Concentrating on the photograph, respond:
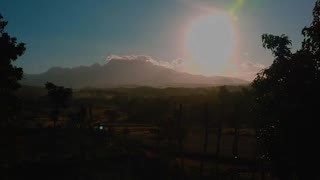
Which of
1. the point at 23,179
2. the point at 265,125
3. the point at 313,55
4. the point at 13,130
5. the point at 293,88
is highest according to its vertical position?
the point at 313,55

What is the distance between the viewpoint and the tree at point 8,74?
29.7 m

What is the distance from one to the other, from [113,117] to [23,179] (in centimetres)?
6733

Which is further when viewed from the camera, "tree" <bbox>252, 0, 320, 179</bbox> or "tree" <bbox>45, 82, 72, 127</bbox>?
"tree" <bbox>45, 82, 72, 127</bbox>

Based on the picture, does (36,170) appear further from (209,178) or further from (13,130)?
(209,178)

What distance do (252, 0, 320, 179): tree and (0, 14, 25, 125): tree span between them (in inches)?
700

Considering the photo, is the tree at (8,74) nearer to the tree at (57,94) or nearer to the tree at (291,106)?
the tree at (291,106)

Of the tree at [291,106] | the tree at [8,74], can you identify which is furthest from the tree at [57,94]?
the tree at [291,106]

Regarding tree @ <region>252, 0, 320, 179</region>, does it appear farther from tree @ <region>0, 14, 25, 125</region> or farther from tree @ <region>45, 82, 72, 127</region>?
tree @ <region>45, 82, 72, 127</region>

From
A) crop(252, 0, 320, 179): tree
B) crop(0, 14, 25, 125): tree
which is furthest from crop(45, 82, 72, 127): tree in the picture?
crop(252, 0, 320, 179): tree

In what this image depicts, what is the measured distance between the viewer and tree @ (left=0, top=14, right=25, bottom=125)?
29.7 m

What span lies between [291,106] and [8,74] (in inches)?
788

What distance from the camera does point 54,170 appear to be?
43.2 m

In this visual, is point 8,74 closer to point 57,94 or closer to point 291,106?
point 291,106

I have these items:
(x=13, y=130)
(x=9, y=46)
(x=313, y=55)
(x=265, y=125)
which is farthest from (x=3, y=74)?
(x=313, y=55)
